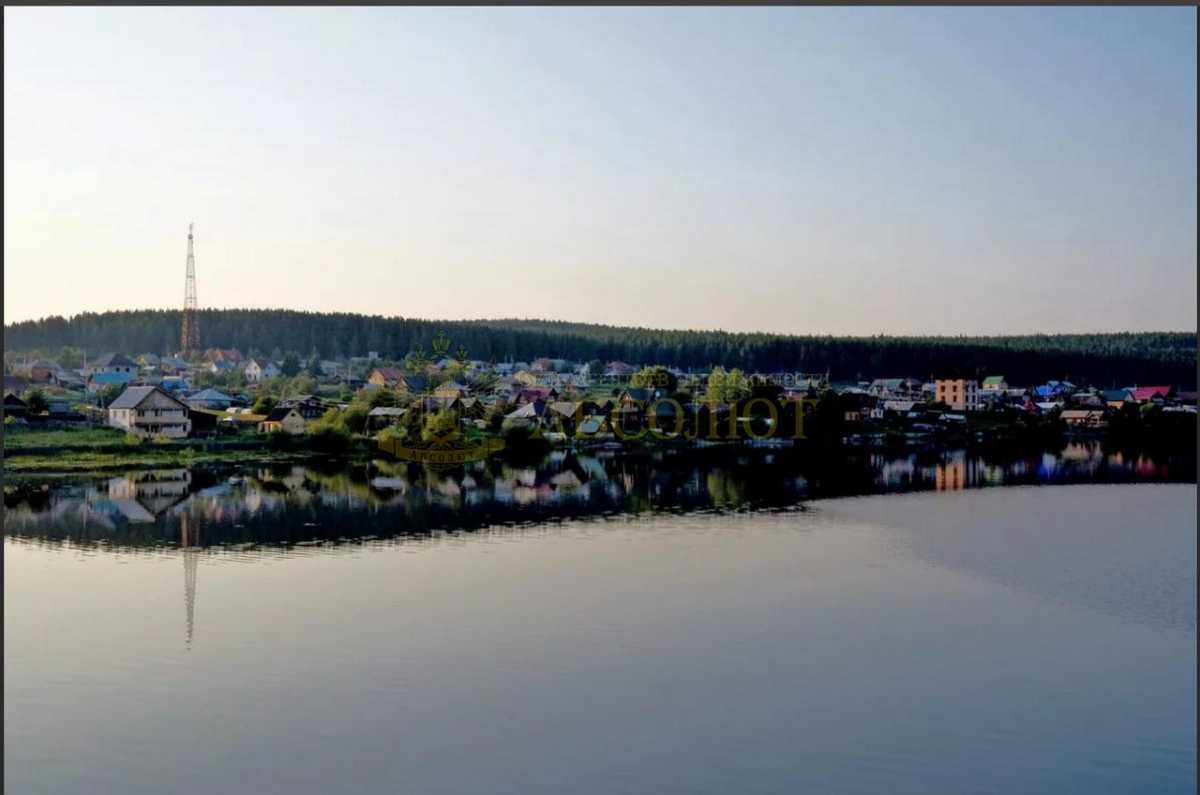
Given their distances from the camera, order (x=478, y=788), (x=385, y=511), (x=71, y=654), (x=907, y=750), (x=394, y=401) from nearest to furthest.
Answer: (x=478, y=788) < (x=907, y=750) < (x=71, y=654) < (x=385, y=511) < (x=394, y=401)

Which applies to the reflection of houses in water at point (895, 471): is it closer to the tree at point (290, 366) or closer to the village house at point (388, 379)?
the village house at point (388, 379)

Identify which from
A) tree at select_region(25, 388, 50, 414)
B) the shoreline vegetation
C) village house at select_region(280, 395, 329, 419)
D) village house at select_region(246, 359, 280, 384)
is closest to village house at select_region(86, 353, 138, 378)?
village house at select_region(246, 359, 280, 384)

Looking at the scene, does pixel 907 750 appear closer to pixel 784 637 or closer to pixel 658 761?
pixel 658 761

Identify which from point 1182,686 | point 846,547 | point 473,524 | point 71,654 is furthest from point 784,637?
point 473,524

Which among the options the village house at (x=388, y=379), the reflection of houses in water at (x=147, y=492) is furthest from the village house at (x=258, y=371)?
the reflection of houses in water at (x=147, y=492)

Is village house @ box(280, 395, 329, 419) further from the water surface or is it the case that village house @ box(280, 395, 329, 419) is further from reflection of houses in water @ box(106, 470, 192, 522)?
the water surface

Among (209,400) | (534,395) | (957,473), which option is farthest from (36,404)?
(957,473)

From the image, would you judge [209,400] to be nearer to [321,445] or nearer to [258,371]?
[321,445]
